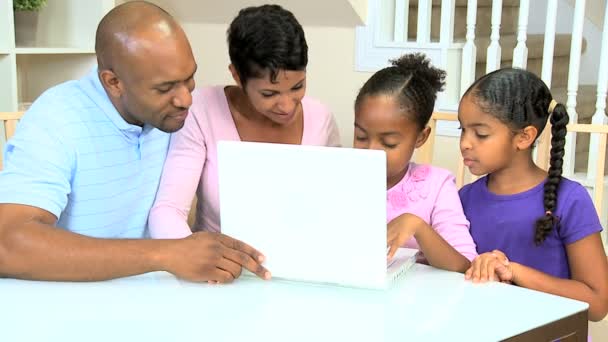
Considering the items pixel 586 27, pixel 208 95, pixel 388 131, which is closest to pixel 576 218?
pixel 388 131

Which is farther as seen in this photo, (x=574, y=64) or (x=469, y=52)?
(x=469, y=52)

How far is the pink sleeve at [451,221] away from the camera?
4.43ft

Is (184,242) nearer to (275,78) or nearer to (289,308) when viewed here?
(289,308)

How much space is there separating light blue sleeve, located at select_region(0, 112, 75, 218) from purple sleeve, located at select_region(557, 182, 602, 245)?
34.5 inches

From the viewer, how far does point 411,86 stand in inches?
57.0

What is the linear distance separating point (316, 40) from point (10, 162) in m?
1.55

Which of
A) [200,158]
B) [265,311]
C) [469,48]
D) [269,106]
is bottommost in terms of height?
[265,311]

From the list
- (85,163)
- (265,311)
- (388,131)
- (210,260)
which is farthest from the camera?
(388,131)

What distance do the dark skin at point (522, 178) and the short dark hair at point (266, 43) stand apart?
1.12ft

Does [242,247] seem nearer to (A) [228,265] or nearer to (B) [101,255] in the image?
(A) [228,265]

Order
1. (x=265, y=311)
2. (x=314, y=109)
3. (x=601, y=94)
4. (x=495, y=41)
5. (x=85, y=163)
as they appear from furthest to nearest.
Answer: (x=495, y=41)
(x=601, y=94)
(x=314, y=109)
(x=85, y=163)
(x=265, y=311)

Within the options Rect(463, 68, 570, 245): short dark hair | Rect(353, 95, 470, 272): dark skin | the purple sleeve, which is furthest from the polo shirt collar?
the purple sleeve

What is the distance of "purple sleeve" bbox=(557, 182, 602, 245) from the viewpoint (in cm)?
141

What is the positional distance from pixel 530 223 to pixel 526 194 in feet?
0.19
